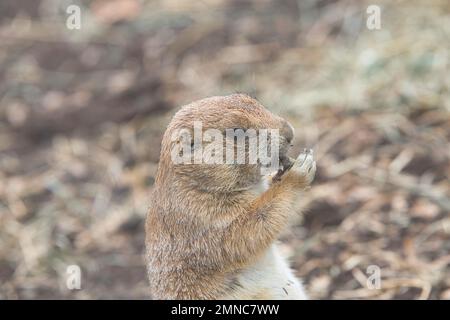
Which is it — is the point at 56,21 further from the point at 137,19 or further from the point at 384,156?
the point at 384,156

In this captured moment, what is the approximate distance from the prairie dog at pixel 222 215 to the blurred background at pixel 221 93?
0.31m

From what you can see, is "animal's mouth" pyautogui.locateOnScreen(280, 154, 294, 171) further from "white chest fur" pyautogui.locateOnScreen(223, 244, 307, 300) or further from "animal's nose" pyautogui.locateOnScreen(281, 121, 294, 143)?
"white chest fur" pyautogui.locateOnScreen(223, 244, 307, 300)

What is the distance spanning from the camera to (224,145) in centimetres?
452

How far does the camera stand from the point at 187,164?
15.0ft

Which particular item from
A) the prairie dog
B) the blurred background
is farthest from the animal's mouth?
the blurred background

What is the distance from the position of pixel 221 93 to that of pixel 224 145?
3.57 metres

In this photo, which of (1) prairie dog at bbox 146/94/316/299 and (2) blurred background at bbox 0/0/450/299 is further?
(2) blurred background at bbox 0/0/450/299

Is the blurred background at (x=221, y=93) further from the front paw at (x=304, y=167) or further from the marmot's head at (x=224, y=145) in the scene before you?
the marmot's head at (x=224, y=145)

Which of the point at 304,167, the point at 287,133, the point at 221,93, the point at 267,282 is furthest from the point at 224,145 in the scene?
the point at 221,93

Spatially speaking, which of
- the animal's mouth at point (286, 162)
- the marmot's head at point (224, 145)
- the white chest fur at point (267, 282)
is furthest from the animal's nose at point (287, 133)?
the white chest fur at point (267, 282)

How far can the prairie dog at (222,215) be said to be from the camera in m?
4.54

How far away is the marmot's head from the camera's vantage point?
451cm

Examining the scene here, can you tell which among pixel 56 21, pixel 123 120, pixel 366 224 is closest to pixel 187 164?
pixel 366 224

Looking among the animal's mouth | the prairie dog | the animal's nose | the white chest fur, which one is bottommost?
the white chest fur
